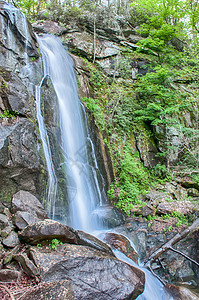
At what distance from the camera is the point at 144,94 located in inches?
467

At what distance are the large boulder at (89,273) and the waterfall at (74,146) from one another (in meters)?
2.63

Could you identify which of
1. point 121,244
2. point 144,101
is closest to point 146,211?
point 121,244

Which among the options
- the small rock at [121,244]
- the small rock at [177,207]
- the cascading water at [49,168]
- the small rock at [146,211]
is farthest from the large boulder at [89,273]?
the small rock at [177,207]

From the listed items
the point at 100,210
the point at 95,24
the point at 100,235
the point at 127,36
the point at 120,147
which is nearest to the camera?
the point at 100,235

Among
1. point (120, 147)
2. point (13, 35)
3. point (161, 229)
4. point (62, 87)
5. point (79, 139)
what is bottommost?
point (161, 229)

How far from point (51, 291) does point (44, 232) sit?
1034mm

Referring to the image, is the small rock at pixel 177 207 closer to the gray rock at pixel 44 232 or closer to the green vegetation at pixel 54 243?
the gray rock at pixel 44 232

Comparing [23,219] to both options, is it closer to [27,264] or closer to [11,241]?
[11,241]

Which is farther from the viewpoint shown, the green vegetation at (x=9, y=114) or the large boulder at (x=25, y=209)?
the green vegetation at (x=9, y=114)

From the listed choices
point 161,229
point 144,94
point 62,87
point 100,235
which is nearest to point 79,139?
point 62,87

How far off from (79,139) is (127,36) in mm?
11460

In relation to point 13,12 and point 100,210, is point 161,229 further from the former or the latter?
point 13,12

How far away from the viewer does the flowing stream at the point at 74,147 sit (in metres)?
6.14

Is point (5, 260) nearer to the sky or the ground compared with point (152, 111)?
nearer to the ground
